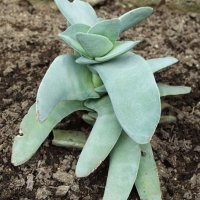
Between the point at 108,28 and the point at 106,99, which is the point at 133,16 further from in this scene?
the point at 106,99

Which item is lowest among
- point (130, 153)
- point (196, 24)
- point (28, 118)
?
point (196, 24)

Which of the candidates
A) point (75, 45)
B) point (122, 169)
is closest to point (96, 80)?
point (75, 45)

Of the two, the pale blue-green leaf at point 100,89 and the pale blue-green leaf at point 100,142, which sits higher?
the pale blue-green leaf at point 100,89

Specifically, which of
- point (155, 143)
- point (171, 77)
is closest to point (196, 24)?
point (171, 77)

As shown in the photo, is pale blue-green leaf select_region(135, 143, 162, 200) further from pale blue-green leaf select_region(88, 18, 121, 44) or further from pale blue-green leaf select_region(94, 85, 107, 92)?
pale blue-green leaf select_region(88, 18, 121, 44)

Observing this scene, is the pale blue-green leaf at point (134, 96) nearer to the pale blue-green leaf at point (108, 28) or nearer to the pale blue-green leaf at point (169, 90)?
the pale blue-green leaf at point (108, 28)

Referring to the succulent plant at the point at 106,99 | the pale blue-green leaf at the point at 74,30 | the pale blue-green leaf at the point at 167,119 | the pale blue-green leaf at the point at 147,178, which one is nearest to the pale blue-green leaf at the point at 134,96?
the succulent plant at the point at 106,99

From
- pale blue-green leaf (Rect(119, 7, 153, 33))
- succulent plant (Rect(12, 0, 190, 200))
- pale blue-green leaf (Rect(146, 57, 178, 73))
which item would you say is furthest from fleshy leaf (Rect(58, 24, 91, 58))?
pale blue-green leaf (Rect(146, 57, 178, 73))

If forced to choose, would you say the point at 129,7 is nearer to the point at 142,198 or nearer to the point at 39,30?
the point at 39,30
